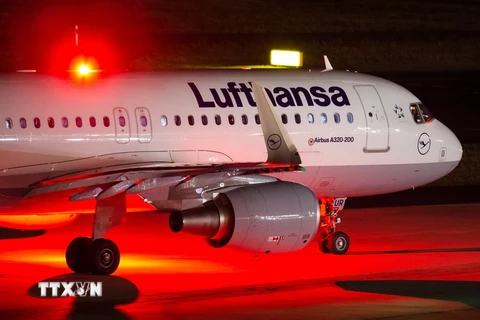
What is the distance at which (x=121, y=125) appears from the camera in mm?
24109

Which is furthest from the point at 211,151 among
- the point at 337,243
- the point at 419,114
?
the point at 419,114

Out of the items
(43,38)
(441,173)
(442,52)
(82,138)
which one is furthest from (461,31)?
(82,138)

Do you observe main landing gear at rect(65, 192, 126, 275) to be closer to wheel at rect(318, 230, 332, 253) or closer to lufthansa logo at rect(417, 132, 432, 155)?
wheel at rect(318, 230, 332, 253)

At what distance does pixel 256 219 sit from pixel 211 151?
3816 mm

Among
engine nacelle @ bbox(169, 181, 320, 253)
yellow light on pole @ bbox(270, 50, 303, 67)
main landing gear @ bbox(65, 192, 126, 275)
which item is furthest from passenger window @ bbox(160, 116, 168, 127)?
yellow light on pole @ bbox(270, 50, 303, 67)

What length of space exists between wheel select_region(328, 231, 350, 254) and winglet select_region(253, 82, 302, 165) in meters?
4.06

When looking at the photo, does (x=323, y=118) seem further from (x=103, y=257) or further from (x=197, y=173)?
(x=103, y=257)

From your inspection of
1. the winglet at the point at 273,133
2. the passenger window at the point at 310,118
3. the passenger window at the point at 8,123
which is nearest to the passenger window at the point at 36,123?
the passenger window at the point at 8,123

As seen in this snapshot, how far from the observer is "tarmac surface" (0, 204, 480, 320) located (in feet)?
63.1

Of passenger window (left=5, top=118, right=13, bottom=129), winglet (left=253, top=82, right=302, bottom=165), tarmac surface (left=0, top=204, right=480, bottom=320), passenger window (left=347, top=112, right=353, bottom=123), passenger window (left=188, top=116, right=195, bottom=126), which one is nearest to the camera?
tarmac surface (left=0, top=204, right=480, bottom=320)

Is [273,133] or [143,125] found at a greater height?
[143,125]

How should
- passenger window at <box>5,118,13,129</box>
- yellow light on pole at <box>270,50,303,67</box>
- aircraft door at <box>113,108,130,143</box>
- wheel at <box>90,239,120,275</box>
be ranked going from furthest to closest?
yellow light on pole at <box>270,50,303,67</box>
aircraft door at <box>113,108,130,143</box>
passenger window at <box>5,118,13,129</box>
wheel at <box>90,239,120,275</box>

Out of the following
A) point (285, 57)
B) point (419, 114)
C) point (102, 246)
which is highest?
point (285, 57)

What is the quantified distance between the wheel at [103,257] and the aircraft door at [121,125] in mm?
2229
